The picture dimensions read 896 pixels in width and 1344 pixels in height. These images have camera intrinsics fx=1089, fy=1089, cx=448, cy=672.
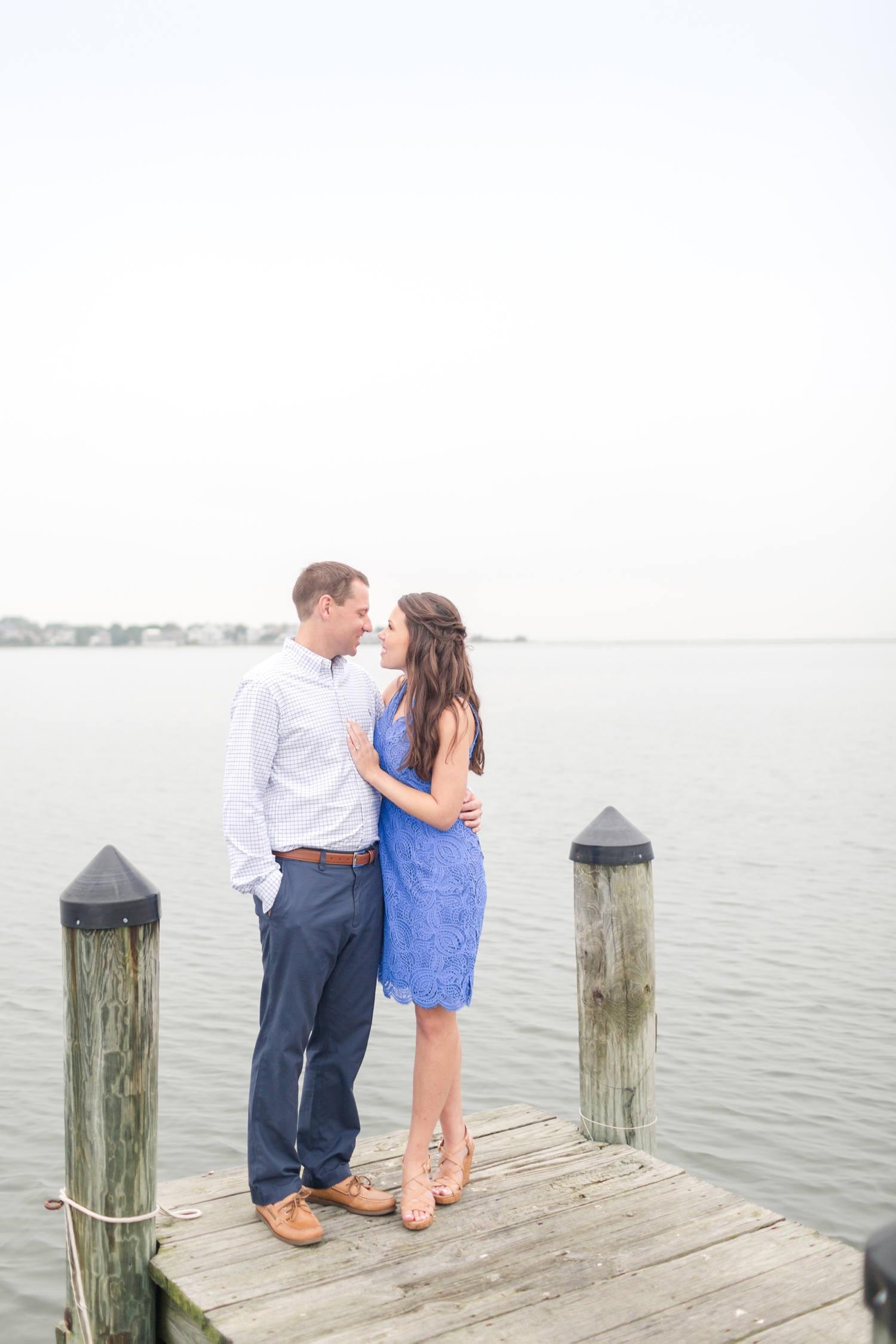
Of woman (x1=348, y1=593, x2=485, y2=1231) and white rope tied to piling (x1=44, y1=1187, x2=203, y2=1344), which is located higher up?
woman (x1=348, y1=593, x2=485, y2=1231)

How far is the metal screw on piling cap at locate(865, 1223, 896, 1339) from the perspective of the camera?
1.47 metres

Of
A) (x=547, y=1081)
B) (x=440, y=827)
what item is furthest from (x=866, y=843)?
(x=440, y=827)

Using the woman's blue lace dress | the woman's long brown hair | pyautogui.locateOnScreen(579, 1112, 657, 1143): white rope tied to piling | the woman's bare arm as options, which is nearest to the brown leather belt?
the woman's blue lace dress

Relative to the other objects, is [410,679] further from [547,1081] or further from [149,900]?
[547,1081]

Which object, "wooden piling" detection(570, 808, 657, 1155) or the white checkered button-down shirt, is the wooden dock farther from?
the white checkered button-down shirt

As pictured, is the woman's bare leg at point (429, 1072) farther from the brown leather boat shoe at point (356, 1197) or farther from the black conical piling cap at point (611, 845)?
the black conical piling cap at point (611, 845)

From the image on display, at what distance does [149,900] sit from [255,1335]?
1314mm

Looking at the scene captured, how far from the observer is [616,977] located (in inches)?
184

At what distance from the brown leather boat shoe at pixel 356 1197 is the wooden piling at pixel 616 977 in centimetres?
107

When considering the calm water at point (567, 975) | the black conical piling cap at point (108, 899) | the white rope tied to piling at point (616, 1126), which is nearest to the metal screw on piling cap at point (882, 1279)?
the black conical piling cap at point (108, 899)

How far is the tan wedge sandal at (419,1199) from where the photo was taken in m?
3.87

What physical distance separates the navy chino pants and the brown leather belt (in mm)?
18

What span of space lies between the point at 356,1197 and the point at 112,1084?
1.07m

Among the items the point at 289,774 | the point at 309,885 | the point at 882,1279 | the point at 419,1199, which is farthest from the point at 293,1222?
the point at 882,1279
